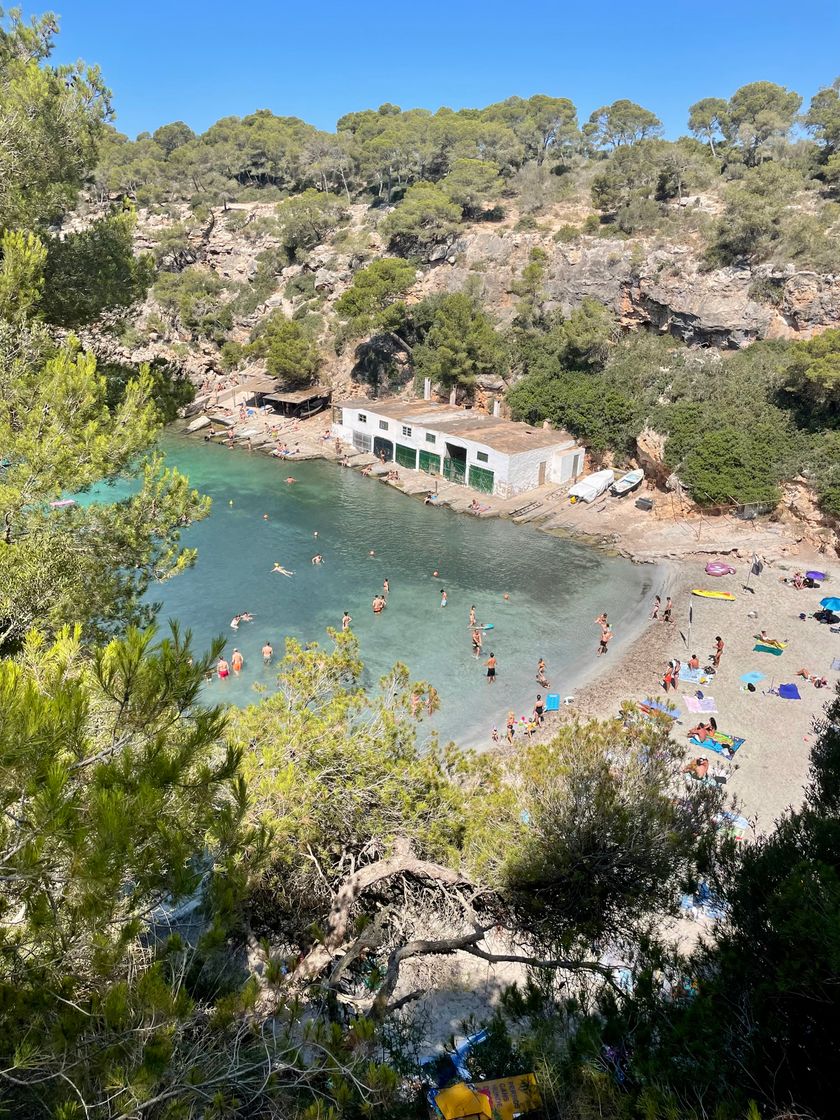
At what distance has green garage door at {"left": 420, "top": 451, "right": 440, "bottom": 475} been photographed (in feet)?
130

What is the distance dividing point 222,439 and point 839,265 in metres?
38.8

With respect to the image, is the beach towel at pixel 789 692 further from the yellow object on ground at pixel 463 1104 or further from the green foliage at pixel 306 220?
the green foliage at pixel 306 220

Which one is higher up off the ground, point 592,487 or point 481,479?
point 592,487

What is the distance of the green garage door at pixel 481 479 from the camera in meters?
37.2

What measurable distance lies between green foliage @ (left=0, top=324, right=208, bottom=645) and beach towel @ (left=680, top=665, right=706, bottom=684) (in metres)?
17.9

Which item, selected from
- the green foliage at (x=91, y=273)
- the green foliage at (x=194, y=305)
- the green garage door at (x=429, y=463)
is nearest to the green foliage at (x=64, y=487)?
the green foliage at (x=91, y=273)

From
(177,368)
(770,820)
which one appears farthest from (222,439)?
(770,820)

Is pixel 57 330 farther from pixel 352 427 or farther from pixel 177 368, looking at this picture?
pixel 352 427

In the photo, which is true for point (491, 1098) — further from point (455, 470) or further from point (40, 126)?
point (455, 470)

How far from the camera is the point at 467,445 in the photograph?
37531 millimetres

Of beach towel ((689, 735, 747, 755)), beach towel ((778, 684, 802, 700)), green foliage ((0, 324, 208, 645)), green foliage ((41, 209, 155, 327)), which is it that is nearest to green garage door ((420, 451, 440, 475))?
beach towel ((778, 684, 802, 700))

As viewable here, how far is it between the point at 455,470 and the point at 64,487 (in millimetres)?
31908

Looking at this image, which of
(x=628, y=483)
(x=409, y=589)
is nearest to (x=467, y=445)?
(x=628, y=483)

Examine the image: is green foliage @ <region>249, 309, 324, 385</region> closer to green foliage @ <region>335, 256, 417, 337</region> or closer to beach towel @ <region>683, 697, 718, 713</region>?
green foliage @ <region>335, 256, 417, 337</region>
